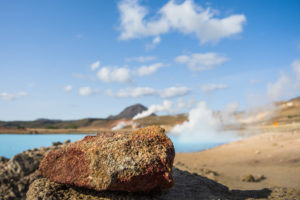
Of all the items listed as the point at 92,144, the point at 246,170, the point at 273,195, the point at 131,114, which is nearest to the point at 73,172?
the point at 92,144

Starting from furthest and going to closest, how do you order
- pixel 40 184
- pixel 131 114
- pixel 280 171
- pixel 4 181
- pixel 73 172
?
pixel 131 114 → pixel 280 171 → pixel 4 181 → pixel 40 184 → pixel 73 172

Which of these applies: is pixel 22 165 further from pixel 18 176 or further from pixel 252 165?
pixel 252 165

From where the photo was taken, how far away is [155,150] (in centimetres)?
475

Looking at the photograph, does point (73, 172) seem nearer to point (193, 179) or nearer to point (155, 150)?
point (155, 150)

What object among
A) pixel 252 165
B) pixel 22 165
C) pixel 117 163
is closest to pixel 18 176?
pixel 22 165

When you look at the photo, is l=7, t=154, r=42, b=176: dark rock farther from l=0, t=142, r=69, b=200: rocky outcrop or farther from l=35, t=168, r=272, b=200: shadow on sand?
l=35, t=168, r=272, b=200: shadow on sand

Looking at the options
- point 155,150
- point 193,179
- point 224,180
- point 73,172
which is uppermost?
point 155,150

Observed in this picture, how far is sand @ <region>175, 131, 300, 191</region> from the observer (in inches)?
437

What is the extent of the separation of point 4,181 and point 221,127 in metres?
46.9

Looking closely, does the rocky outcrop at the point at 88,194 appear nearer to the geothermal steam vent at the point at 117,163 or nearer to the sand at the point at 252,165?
the geothermal steam vent at the point at 117,163

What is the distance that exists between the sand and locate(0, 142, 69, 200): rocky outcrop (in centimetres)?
729

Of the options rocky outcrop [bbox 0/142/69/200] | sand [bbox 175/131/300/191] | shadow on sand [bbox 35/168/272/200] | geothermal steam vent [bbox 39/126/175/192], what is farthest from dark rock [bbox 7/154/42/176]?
sand [bbox 175/131/300/191]

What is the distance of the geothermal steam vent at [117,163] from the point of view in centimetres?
453

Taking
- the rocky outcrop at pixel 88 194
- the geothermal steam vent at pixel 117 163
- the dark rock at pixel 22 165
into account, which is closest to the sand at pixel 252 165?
the rocky outcrop at pixel 88 194
